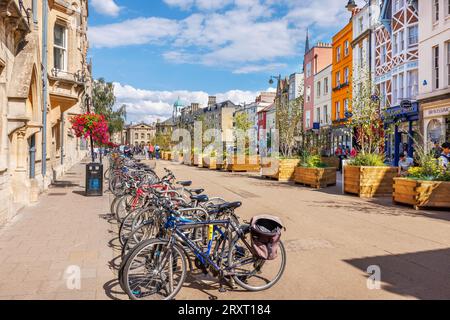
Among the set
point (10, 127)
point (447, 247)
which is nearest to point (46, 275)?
point (10, 127)

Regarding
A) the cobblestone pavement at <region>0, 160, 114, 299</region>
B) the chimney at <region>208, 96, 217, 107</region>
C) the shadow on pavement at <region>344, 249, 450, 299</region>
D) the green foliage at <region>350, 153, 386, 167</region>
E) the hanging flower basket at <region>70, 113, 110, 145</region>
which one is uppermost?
the chimney at <region>208, 96, 217, 107</region>

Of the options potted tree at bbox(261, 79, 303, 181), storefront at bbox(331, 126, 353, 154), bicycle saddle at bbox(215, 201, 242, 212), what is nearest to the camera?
bicycle saddle at bbox(215, 201, 242, 212)

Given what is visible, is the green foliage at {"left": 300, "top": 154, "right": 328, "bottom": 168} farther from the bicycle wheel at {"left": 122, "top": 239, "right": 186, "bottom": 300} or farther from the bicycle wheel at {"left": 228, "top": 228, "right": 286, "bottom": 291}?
the bicycle wheel at {"left": 122, "top": 239, "right": 186, "bottom": 300}

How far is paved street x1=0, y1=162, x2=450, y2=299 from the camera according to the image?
4.70 metres

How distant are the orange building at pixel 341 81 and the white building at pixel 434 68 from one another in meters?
11.6

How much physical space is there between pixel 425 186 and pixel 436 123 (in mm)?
13336

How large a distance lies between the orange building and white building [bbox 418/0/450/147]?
1162 cm

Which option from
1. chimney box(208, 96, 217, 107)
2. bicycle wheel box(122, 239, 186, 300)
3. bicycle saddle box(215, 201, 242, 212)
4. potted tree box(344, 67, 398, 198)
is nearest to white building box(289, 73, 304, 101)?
potted tree box(344, 67, 398, 198)

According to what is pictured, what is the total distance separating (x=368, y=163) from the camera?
13.9m

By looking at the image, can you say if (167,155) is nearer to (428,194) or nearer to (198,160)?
(198,160)

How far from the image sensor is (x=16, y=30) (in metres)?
9.14

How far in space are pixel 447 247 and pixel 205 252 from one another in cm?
437
